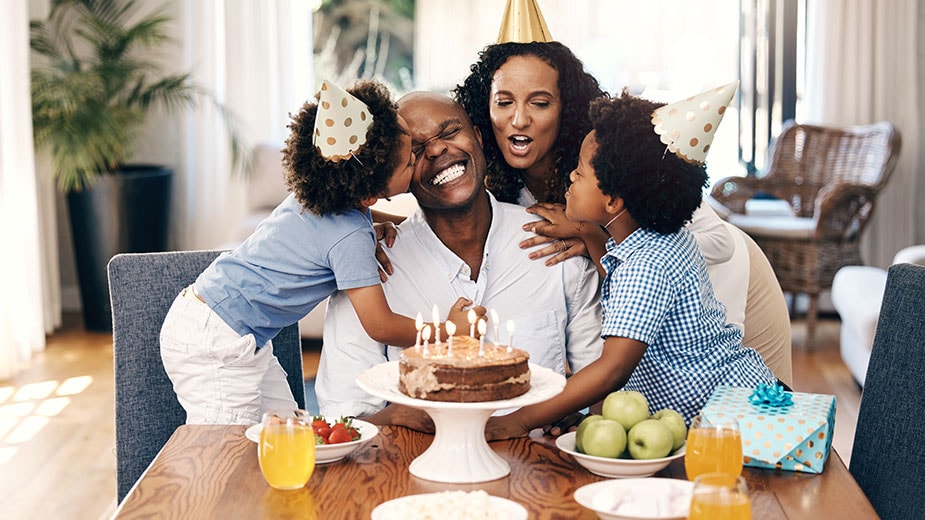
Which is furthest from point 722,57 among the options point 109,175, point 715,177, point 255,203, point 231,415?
point 231,415

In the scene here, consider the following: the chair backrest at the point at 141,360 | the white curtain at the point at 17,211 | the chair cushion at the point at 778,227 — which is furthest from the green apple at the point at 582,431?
the chair cushion at the point at 778,227

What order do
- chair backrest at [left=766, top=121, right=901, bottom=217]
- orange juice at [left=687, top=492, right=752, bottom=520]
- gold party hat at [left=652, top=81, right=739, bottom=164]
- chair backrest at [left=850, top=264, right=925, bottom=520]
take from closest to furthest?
orange juice at [left=687, top=492, right=752, bottom=520] < chair backrest at [left=850, top=264, right=925, bottom=520] < gold party hat at [left=652, top=81, right=739, bottom=164] < chair backrest at [left=766, top=121, right=901, bottom=217]

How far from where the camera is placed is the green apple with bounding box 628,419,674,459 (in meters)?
1.51

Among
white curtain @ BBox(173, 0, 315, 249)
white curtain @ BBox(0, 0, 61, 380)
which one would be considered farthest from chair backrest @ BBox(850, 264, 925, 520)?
white curtain @ BBox(173, 0, 315, 249)

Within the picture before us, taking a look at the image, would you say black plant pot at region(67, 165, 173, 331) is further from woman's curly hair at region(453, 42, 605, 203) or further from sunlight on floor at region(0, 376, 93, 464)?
woman's curly hair at region(453, 42, 605, 203)

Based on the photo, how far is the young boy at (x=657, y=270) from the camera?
5.68 feet

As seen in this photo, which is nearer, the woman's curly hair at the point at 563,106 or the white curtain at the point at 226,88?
the woman's curly hair at the point at 563,106

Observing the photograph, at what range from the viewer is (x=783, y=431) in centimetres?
154

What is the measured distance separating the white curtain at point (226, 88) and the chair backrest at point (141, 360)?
4226 millimetres

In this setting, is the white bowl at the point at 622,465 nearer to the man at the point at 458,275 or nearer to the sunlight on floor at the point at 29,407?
the man at the point at 458,275

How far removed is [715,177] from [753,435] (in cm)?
529

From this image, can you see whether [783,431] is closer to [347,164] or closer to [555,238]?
[555,238]

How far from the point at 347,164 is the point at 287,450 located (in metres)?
0.68

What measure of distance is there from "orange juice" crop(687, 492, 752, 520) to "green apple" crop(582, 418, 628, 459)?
A: 308mm
